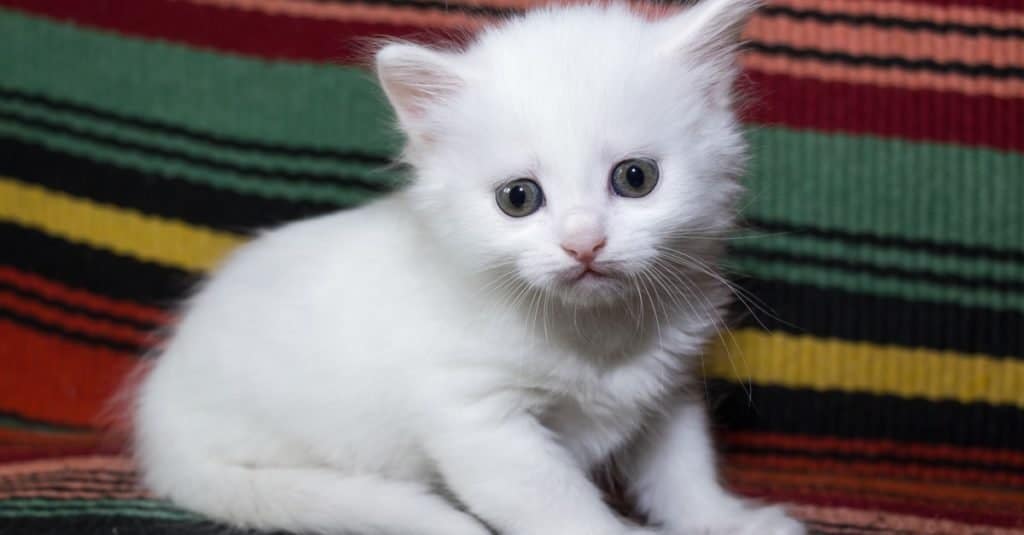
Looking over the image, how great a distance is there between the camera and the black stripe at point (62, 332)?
7.43ft

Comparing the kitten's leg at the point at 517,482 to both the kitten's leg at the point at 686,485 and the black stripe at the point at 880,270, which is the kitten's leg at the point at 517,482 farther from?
the black stripe at the point at 880,270

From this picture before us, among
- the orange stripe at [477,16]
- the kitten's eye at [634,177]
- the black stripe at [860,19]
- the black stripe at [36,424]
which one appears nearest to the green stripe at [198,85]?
the orange stripe at [477,16]

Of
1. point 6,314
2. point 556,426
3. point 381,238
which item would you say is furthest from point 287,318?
point 6,314

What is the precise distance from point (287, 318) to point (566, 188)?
56 cm

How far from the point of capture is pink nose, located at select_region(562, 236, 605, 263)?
4.42 ft

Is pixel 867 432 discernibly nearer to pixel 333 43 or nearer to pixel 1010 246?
pixel 1010 246

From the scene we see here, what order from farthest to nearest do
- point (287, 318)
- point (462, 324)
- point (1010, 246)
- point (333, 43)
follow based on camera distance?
point (333, 43) → point (1010, 246) → point (287, 318) → point (462, 324)

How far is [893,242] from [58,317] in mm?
1642

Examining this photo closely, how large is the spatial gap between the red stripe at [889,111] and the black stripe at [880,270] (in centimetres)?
24

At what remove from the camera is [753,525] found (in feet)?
5.35

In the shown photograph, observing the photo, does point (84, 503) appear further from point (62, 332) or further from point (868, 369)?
point (868, 369)

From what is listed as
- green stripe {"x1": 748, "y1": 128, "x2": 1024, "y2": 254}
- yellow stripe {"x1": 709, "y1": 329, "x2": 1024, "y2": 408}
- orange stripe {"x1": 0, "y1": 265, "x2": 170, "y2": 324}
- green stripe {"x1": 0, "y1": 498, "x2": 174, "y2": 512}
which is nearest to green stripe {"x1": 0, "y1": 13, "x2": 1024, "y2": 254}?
green stripe {"x1": 748, "y1": 128, "x2": 1024, "y2": 254}

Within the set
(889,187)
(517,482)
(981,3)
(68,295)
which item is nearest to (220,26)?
(68,295)

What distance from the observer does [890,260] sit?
81.7 inches
